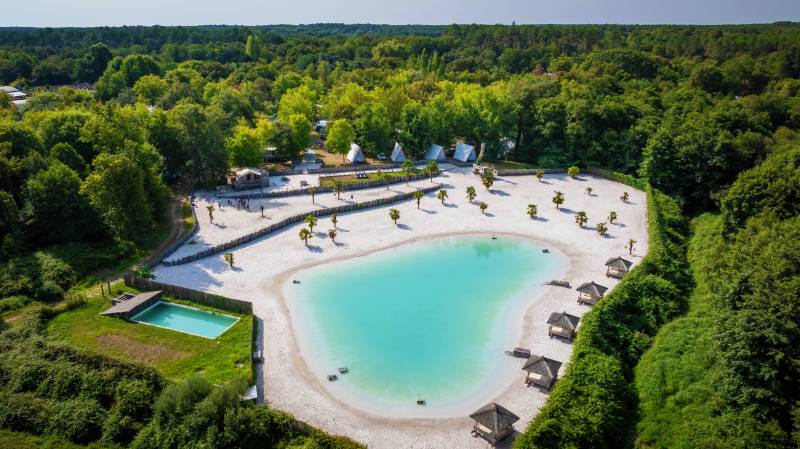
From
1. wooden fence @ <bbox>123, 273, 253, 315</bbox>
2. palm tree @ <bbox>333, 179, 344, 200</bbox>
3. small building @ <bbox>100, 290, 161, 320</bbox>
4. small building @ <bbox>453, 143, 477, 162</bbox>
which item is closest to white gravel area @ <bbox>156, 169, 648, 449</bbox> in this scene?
palm tree @ <bbox>333, 179, 344, 200</bbox>

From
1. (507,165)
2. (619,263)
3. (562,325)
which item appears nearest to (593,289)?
(619,263)

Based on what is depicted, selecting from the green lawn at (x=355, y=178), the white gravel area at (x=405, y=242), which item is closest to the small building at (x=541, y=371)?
the white gravel area at (x=405, y=242)

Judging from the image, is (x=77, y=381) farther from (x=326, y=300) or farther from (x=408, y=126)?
(x=408, y=126)

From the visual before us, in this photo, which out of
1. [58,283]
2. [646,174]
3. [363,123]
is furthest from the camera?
[363,123]

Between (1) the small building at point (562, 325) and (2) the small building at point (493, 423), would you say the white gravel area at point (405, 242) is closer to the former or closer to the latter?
(2) the small building at point (493, 423)

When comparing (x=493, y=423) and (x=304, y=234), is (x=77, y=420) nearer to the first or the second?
(x=493, y=423)

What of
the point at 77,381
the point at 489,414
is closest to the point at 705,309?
the point at 489,414
